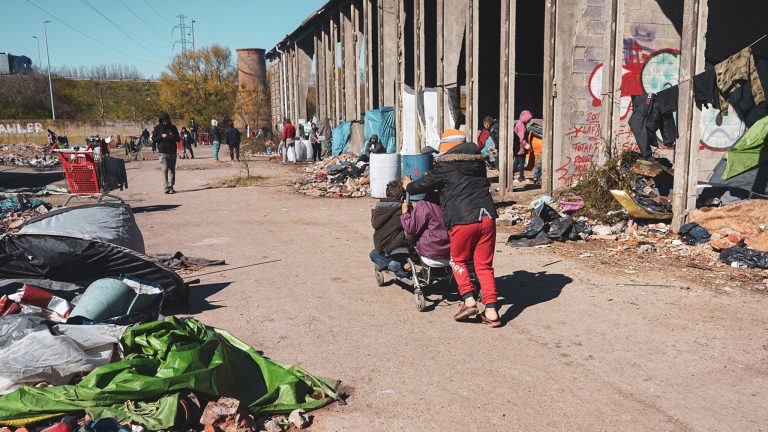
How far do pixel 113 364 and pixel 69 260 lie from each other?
2.23 m

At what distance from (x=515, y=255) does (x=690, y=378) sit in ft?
14.2

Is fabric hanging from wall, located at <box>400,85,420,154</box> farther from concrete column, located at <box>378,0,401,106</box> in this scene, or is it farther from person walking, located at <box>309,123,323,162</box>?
person walking, located at <box>309,123,323,162</box>

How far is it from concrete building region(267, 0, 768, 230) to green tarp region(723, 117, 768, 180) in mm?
496

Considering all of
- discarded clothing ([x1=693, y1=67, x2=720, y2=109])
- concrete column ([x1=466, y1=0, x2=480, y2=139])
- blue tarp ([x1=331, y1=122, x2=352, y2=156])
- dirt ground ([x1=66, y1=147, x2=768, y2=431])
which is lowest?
dirt ground ([x1=66, y1=147, x2=768, y2=431])

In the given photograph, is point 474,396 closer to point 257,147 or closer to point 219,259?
point 219,259

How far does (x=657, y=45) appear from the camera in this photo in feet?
38.4

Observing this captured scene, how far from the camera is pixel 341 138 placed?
2761 cm

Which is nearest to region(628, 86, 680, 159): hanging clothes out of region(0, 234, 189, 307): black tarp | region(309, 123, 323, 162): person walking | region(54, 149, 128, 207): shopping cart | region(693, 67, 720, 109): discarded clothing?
region(693, 67, 720, 109): discarded clothing

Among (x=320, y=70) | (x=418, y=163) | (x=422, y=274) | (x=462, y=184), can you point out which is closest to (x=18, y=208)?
(x=418, y=163)

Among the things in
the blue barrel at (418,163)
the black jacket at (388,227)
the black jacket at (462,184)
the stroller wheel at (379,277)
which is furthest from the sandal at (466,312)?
the blue barrel at (418,163)

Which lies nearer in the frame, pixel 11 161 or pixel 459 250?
pixel 459 250

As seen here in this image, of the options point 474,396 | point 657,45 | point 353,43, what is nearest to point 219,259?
point 474,396

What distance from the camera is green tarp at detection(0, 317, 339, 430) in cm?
366

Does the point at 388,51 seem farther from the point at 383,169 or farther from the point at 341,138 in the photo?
the point at 383,169
